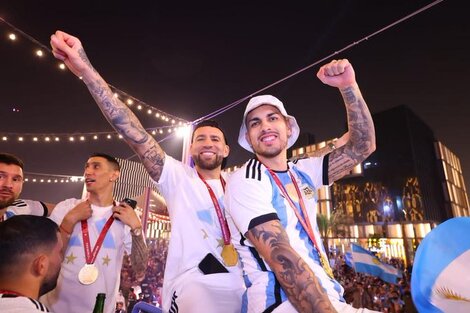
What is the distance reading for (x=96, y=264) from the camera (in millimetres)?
3734

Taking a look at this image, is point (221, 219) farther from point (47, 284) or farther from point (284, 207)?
point (47, 284)

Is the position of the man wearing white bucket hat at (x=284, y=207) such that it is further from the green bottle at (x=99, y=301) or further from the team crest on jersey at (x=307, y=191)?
the green bottle at (x=99, y=301)

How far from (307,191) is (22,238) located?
7.68 feet

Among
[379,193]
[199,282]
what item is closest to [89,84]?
[199,282]

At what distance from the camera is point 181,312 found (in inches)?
95.6

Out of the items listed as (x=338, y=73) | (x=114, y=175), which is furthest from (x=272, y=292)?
(x=114, y=175)

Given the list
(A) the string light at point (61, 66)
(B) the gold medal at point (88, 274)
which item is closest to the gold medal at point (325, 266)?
(B) the gold medal at point (88, 274)

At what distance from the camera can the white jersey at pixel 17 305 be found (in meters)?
1.83

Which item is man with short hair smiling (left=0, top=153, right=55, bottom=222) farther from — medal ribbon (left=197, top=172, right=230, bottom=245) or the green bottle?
medal ribbon (left=197, top=172, right=230, bottom=245)

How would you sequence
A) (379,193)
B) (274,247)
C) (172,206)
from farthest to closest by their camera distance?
1. (379,193)
2. (172,206)
3. (274,247)

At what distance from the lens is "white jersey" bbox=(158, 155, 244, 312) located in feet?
8.41

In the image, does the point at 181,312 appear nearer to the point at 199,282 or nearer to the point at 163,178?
the point at 199,282

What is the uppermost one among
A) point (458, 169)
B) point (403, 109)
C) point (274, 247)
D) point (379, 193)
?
point (403, 109)

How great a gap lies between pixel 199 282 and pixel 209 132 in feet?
5.32
